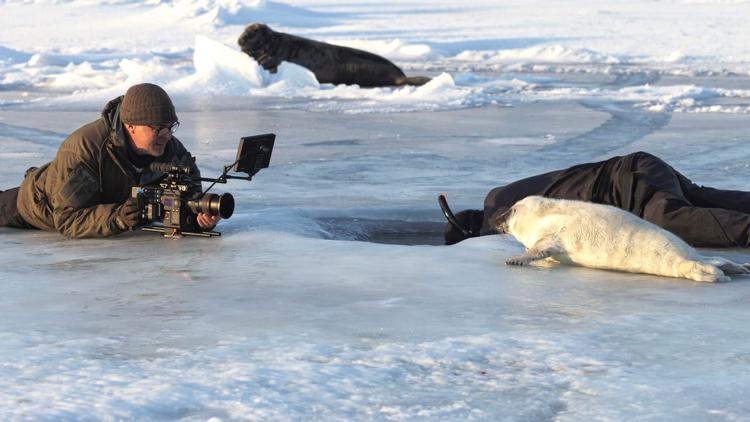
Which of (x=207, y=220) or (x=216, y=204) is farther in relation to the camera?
(x=207, y=220)

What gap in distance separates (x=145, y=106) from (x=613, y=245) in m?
1.87

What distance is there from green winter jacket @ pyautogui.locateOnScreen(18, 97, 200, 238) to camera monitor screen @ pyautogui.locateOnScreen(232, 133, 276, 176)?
572 mm

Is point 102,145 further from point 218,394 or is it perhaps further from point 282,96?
point 282,96

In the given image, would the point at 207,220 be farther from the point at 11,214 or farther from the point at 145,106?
the point at 11,214

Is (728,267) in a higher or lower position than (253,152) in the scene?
Answer: lower

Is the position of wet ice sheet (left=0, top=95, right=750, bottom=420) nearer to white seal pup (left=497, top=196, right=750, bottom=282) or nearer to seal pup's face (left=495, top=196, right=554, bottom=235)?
white seal pup (left=497, top=196, right=750, bottom=282)

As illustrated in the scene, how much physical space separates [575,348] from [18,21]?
4017 centimetres

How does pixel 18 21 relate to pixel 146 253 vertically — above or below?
above

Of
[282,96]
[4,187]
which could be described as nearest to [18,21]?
[282,96]

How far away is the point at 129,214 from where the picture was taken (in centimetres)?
427

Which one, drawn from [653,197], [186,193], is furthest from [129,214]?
[653,197]

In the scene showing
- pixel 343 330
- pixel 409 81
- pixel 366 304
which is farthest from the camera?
pixel 409 81

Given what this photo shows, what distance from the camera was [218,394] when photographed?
238 centimetres

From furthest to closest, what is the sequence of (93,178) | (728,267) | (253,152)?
(93,178) → (253,152) → (728,267)
